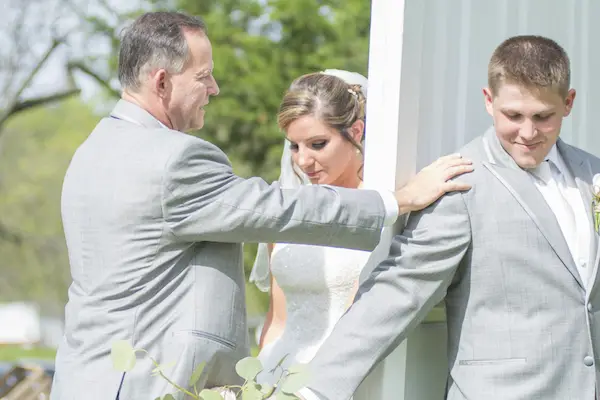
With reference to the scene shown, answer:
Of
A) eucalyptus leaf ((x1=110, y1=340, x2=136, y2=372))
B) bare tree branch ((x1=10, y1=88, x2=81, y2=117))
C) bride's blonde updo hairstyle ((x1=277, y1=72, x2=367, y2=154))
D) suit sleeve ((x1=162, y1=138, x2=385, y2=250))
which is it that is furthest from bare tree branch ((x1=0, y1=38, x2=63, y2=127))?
eucalyptus leaf ((x1=110, y1=340, x2=136, y2=372))

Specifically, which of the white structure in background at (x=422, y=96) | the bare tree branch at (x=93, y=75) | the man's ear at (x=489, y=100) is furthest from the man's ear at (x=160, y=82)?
the bare tree branch at (x=93, y=75)

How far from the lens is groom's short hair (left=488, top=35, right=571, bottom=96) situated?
2.77 m

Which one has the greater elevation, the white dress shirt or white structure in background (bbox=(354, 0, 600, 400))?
white structure in background (bbox=(354, 0, 600, 400))

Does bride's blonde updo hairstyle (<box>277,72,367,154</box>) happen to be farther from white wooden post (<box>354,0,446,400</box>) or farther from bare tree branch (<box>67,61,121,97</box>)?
bare tree branch (<box>67,61,121,97</box>)

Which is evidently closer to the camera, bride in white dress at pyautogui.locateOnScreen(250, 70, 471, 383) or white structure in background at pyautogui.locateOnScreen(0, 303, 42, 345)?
bride in white dress at pyautogui.locateOnScreen(250, 70, 471, 383)

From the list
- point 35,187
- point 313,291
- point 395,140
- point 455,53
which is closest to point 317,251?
point 313,291

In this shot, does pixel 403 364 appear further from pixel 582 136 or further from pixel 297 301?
pixel 582 136

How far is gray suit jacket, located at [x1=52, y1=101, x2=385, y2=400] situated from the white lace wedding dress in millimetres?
862

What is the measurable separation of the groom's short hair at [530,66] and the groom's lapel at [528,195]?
0.60ft

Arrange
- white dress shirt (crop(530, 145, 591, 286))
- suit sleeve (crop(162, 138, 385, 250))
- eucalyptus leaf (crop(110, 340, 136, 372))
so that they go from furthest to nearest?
white dress shirt (crop(530, 145, 591, 286)), suit sleeve (crop(162, 138, 385, 250)), eucalyptus leaf (crop(110, 340, 136, 372))

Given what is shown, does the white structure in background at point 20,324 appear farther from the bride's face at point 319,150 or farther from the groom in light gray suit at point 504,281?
the groom in light gray suit at point 504,281

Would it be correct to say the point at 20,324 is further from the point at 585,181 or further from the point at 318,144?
the point at 585,181

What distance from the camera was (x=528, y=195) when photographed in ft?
9.25

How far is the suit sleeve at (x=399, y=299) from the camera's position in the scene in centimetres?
277
